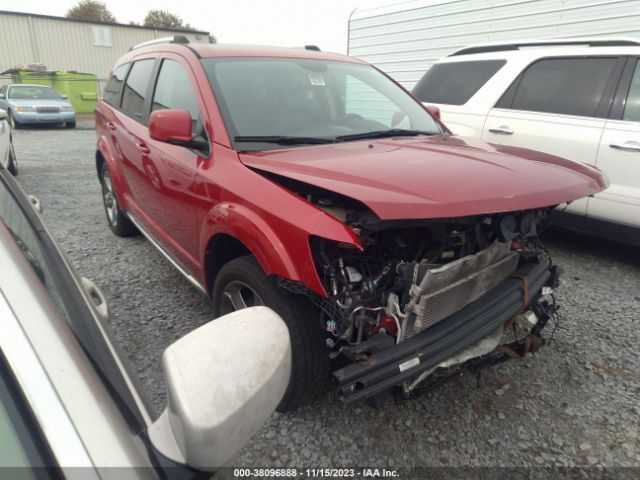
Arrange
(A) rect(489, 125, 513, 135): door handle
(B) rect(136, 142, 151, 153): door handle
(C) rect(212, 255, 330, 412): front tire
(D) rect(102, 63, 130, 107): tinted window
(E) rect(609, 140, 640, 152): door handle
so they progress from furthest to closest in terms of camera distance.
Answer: (A) rect(489, 125, 513, 135): door handle < (D) rect(102, 63, 130, 107): tinted window < (E) rect(609, 140, 640, 152): door handle < (B) rect(136, 142, 151, 153): door handle < (C) rect(212, 255, 330, 412): front tire

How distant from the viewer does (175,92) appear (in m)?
2.97

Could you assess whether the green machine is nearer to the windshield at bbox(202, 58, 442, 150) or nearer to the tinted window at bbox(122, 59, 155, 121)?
the tinted window at bbox(122, 59, 155, 121)

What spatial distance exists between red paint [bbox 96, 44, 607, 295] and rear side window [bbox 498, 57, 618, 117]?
6.87 ft

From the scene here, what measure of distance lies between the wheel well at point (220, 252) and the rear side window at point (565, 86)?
344cm

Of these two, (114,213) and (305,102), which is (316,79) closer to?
(305,102)

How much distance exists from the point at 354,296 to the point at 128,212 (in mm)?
2875

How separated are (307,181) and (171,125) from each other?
3.24ft

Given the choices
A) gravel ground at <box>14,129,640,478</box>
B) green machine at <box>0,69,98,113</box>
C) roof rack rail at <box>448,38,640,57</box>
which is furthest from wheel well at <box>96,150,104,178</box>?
green machine at <box>0,69,98,113</box>

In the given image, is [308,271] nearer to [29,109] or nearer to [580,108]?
[580,108]

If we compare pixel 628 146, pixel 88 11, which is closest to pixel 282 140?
pixel 628 146

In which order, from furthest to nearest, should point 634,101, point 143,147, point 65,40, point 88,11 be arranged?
point 88,11, point 65,40, point 634,101, point 143,147

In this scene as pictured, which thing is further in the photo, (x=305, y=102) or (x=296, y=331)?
(x=305, y=102)

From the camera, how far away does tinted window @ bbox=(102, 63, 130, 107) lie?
4.20 meters

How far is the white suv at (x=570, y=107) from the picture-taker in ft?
12.3
